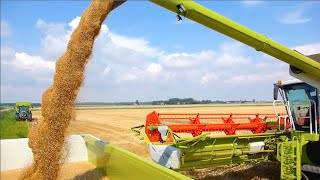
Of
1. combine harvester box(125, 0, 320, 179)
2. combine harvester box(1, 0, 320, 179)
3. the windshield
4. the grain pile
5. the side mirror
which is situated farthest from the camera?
the side mirror

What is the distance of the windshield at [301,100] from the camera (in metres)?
5.99

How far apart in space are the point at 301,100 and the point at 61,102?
4201mm

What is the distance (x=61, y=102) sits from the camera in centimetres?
519

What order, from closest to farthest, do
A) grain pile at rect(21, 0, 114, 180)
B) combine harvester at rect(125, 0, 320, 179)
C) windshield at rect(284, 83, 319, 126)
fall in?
combine harvester at rect(125, 0, 320, 179)
grain pile at rect(21, 0, 114, 180)
windshield at rect(284, 83, 319, 126)

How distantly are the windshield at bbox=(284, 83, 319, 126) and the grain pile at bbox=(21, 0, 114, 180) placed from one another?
12.2 feet

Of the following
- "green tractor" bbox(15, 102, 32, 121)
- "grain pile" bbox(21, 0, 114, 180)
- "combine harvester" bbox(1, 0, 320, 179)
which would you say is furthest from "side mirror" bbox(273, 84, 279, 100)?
"green tractor" bbox(15, 102, 32, 121)

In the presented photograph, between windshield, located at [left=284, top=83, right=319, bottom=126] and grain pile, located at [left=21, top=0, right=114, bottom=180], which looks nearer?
grain pile, located at [left=21, top=0, right=114, bottom=180]

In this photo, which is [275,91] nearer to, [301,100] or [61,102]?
[301,100]

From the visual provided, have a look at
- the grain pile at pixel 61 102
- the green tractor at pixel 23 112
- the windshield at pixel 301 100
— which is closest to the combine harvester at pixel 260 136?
the windshield at pixel 301 100

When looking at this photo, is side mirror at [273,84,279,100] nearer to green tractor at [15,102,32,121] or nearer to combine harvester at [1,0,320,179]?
combine harvester at [1,0,320,179]

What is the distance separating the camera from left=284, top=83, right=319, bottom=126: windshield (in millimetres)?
5992

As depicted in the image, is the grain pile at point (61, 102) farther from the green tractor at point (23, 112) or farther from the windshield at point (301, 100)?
the green tractor at point (23, 112)

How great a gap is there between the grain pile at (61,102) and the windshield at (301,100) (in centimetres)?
372

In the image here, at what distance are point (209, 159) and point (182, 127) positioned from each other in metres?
0.91
